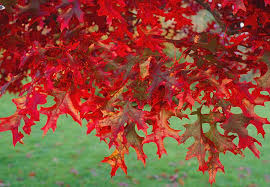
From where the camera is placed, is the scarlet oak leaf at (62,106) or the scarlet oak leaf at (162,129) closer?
the scarlet oak leaf at (62,106)

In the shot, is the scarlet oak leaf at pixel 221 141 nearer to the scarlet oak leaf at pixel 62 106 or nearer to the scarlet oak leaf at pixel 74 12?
the scarlet oak leaf at pixel 62 106

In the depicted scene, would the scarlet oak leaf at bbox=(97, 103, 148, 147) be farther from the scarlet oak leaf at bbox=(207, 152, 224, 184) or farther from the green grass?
the green grass

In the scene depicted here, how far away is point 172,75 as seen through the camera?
1.64 m

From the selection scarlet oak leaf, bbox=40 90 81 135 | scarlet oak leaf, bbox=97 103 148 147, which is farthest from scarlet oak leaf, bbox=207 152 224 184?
scarlet oak leaf, bbox=40 90 81 135

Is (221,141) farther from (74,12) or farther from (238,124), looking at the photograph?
(74,12)

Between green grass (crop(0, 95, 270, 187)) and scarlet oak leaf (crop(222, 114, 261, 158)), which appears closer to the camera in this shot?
scarlet oak leaf (crop(222, 114, 261, 158))

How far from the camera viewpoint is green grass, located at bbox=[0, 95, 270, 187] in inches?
194

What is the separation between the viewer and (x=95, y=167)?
18.2ft


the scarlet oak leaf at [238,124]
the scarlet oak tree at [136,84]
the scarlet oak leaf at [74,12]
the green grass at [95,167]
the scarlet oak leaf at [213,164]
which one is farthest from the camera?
the green grass at [95,167]

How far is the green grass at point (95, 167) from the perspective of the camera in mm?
4938

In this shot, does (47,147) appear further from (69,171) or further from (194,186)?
(194,186)

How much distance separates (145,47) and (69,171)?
4.05 m

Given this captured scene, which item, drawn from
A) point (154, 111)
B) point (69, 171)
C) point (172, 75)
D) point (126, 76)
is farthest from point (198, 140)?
point (69, 171)

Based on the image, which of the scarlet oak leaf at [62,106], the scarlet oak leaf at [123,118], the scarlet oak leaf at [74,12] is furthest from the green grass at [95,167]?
the scarlet oak leaf at [74,12]
